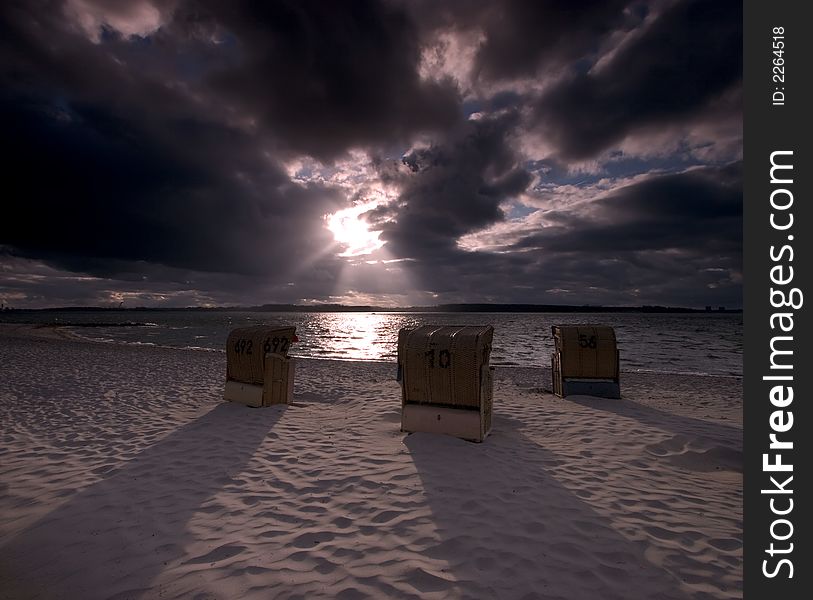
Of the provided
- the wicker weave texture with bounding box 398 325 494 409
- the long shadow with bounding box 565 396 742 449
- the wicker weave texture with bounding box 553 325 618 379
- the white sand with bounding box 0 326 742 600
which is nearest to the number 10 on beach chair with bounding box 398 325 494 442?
the wicker weave texture with bounding box 398 325 494 409

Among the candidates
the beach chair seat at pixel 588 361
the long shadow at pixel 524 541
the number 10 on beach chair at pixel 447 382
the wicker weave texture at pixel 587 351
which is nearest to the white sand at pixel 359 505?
the long shadow at pixel 524 541

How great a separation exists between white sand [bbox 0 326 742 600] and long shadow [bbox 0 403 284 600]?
2 cm

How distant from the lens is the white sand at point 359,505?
3459 millimetres

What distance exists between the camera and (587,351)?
10922 millimetres

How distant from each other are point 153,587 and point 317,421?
551 cm

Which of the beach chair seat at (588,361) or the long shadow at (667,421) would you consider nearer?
the long shadow at (667,421)

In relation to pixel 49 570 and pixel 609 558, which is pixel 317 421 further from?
pixel 609 558

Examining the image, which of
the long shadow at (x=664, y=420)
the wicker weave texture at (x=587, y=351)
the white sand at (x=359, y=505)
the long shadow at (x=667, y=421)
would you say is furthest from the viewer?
the wicker weave texture at (x=587, y=351)

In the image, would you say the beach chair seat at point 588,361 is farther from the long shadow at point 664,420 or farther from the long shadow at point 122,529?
the long shadow at point 122,529

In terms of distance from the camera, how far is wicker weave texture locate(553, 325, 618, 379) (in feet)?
35.0

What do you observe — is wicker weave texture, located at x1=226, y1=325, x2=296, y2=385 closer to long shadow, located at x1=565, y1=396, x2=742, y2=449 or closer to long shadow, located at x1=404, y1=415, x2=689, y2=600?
long shadow, located at x1=404, y1=415, x2=689, y2=600

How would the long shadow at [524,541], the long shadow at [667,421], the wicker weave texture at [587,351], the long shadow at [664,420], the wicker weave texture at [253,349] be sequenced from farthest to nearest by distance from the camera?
the wicker weave texture at [587,351]
the wicker weave texture at [253,349]
the long shadow at [664,420]
the long shadow at [667,421]
the long shadow at [524,541]

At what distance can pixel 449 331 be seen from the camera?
7.72 m

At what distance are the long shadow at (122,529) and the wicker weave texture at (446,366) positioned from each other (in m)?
3.34
